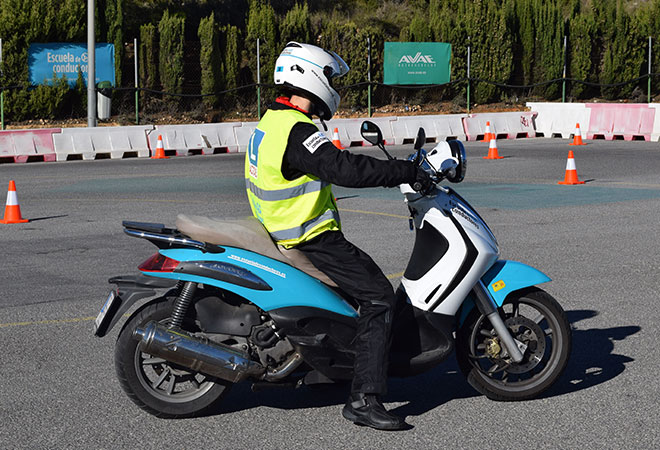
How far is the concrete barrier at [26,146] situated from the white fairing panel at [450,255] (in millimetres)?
17606

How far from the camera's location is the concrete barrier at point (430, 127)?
25781 millimetres

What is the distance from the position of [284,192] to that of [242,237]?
0.97 ft

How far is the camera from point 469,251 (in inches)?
202

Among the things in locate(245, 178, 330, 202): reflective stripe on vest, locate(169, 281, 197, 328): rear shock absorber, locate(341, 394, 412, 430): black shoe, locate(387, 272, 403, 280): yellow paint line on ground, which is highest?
locate(245, 178, 330, 202): reflective stripe on vest

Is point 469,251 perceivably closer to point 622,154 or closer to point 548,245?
point 548,245

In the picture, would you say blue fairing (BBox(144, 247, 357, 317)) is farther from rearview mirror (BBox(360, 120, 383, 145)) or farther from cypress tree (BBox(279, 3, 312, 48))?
cypress tree (BBox(279, 3, 312, 48))

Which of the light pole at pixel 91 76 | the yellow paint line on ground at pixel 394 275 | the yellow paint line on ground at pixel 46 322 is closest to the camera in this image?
the yellow paint line on ground at pixel 46 322

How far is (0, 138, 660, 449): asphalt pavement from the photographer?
4938 millimetres

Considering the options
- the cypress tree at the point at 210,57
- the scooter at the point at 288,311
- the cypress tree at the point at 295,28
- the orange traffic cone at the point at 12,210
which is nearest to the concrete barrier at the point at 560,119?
the cypress tree at the point at 295,28

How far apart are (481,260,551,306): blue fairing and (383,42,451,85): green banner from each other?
84.1ft

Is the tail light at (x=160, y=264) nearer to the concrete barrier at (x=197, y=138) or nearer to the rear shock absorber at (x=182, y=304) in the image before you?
the rear shock absorber at (x=182, y=304)

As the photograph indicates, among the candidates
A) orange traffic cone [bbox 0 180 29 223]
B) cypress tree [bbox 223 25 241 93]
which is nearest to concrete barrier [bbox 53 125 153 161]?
cypress tree [bbox 223 25 241 93]

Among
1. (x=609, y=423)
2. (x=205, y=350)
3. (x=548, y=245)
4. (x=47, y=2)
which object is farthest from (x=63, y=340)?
(x=47, y=2)

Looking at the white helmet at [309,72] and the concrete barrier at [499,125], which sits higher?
the white helmet at [309,72]
